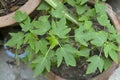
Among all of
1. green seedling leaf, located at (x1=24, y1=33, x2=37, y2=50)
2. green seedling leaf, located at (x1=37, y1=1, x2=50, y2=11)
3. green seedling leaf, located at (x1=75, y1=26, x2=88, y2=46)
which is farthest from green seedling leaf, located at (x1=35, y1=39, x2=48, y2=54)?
green seedling leaf, located at (x1=37, y1=1, x2=50, y2=11)

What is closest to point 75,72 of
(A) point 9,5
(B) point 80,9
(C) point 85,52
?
(C) point 85,52

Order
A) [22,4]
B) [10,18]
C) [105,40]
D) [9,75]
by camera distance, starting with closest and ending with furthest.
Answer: [105,40] < [10,18] < [22,4] < [9,75]

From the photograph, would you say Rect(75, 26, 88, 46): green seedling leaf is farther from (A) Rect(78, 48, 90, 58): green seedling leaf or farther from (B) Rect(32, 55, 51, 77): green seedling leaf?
(B) Rect(32, 55, 51, 77): green seedling leaf

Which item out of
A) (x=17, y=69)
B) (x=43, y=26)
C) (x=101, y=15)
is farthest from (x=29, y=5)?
(x=17, y=69)

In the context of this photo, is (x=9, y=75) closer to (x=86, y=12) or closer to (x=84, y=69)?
(x=84, y=69)

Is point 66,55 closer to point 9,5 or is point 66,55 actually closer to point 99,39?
point 99,39

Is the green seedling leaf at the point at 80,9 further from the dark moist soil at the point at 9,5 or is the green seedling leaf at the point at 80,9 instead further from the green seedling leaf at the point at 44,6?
the dark moist soil at the point at 9,5

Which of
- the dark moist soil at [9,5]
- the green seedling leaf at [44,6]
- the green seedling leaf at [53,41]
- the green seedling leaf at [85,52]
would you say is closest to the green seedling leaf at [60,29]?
the green seedling leaf at [53,41]
